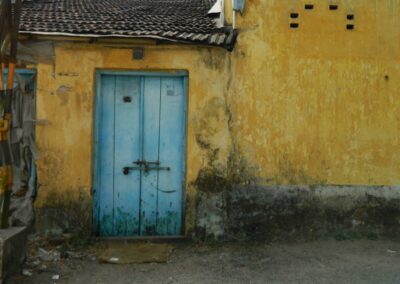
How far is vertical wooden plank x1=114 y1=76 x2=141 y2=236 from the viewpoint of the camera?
6457mm

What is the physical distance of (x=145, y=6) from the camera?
925cm

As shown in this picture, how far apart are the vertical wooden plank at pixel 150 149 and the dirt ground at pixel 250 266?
640mm

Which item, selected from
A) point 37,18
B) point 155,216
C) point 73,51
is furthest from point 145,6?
point 155,216

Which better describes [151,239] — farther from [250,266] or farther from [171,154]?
[250,266]

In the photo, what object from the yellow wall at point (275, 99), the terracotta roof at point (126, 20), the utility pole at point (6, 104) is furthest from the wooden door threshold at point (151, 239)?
the terracotta roof at point (126, 20)

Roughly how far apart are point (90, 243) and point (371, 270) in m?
3.84

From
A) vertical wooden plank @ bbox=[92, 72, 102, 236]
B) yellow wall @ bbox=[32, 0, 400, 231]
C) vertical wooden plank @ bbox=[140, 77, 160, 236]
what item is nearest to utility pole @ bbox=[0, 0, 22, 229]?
yellow wall @ bbox=[32, 0, 400, 231]

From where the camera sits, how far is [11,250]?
4.66 m

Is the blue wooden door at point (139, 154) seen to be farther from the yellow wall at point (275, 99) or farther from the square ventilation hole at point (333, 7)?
the square ventilation hole at point (333, 7)

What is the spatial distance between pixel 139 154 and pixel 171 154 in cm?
48

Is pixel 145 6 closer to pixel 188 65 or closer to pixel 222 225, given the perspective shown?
pixel 188 65

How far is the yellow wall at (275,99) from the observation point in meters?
6.29

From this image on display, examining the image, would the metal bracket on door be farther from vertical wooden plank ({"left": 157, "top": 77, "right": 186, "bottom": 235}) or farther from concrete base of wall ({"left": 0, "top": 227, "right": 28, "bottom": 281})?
concrete base of wall ({"left": 0, "top": 227, "right": 28, "bottom": 281})

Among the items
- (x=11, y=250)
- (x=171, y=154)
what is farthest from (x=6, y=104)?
(x=171, y=154)
